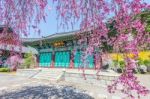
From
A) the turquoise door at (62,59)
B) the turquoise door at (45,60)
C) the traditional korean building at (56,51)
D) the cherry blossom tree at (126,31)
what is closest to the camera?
the cherry blossom tree at (126,31)

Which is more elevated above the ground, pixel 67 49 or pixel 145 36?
pixel 67 49

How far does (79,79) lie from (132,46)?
13954mm

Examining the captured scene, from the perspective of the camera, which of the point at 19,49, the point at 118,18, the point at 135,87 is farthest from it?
the point at 19,49

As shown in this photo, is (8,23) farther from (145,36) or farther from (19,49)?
(145,36)

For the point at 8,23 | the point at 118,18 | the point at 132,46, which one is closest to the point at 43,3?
the point at 8,23

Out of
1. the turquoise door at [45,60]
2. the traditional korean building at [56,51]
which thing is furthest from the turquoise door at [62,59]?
the turquoise door at [45,60]

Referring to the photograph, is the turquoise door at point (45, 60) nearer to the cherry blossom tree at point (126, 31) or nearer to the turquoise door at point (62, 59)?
the turquoise door at point (62, 59)

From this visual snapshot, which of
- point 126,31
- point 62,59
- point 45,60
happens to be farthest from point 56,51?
point 126,31

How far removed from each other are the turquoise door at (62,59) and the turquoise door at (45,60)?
3.61ft

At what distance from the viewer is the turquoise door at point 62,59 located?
2542cm

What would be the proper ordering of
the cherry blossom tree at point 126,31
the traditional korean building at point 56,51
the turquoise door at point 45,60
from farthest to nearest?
1. the turquoise door at point 45,60
2. the traditional korean building at point 56,51
3. the cherry blossom tree at point 126,31

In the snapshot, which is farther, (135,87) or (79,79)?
(79,79)

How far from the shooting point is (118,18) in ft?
14.3

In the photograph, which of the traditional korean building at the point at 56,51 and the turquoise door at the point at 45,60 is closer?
the traditional korean building at the point at 56,51
